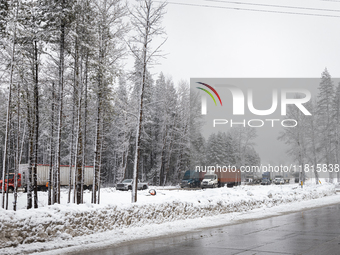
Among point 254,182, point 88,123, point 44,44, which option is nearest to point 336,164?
point 254,182

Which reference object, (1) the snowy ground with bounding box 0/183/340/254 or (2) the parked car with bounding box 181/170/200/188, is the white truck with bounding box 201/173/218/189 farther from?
(1) the snowy ground with bounding box 0/183/340/254

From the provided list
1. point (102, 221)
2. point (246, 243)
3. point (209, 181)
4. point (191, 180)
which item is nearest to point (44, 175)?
point (191, 180)

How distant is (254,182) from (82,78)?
55.3m

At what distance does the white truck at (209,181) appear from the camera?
149ft

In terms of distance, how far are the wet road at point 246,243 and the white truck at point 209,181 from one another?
31692 mm

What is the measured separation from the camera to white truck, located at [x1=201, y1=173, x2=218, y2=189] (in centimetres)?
4556

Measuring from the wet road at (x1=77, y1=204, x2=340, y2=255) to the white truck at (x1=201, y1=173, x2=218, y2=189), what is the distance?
31692 millimetres

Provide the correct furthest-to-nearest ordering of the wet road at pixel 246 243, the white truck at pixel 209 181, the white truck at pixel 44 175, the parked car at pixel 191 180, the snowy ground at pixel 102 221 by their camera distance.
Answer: the parked car at pixel 191 180, the white truck at pixel 209 181, the white truck at pixel 44 175, the snowy ground at pixel 102 221, the wet road at pixel 246 243

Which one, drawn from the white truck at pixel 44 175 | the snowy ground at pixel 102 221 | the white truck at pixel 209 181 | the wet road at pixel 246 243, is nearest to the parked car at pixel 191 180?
the white truck at pixel 209 181

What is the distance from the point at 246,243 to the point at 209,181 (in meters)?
35.8

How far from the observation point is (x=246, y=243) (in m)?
10.4

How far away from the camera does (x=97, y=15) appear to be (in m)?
20.6

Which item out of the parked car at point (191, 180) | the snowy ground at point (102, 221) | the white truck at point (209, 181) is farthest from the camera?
the parked car at point (191, 180)

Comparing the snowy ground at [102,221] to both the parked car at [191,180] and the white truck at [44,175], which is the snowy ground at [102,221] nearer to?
the white truck at [44,175]
